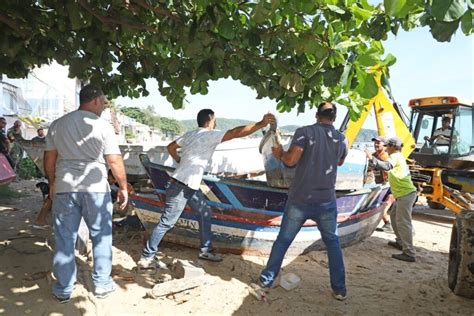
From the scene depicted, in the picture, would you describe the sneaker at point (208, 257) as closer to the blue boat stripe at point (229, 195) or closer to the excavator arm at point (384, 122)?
the blue boat stripe at point (229, 195)

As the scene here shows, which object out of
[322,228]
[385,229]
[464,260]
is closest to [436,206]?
[385,229]

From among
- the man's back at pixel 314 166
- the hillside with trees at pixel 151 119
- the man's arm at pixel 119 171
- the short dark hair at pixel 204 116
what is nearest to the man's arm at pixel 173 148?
the short dark hair at pixel 204 116

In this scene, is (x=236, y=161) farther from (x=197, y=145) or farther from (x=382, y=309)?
(x=382, y=309)

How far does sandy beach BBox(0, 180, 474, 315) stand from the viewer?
3.36 metres

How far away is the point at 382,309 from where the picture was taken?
11.7 ft

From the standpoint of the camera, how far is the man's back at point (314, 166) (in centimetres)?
357

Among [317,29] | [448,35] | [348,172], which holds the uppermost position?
[317,29]

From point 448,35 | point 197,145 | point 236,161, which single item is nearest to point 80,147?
point 197,145

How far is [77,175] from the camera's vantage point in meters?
3.23

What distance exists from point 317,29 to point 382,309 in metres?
2.67

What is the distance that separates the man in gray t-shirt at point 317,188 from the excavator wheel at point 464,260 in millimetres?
1235

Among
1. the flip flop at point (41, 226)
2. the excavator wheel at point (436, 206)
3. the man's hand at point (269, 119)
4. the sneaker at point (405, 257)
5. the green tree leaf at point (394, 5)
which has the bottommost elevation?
the flip flop at point (41, 226)

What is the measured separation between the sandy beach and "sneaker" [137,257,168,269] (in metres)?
0.07

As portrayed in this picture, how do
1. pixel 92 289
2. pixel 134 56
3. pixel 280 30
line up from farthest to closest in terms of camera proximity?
pixel 134 56
pixel 92 289
pixel 280 30
